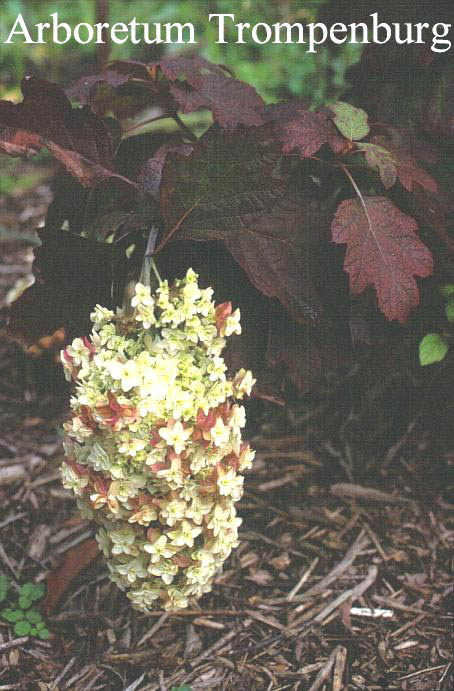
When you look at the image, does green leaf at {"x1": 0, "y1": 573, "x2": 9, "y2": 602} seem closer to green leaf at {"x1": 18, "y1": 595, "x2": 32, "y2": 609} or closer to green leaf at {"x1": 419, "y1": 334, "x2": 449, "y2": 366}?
green leaf at {"x1": 18, "y1": 595, "x2": 32, "y2": 609}

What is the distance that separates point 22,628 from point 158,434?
713mm

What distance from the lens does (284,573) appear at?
1805mm

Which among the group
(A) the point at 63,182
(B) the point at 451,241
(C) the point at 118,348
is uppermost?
(A) the point at 63,182

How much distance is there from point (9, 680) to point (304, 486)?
909 mm

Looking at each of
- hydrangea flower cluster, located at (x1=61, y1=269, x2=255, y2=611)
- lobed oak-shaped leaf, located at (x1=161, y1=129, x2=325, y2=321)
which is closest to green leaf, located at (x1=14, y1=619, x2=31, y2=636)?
hydrangea flower cluster, located at (x1=61, y1=269, x2=255, y2=611)

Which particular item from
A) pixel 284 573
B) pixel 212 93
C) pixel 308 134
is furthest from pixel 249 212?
pixel 284 573

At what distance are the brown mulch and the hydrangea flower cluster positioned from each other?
0.31 meters

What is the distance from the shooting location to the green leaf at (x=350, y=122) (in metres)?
1.38

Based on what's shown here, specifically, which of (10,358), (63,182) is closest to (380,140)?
(63,182)

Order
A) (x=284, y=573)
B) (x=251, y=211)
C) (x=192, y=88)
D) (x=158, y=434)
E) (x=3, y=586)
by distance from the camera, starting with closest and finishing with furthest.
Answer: (x=158, y=434) < (x=251, y=211) < (x=192, y=88) < (x=3, y=586) < (x=284, y=573)

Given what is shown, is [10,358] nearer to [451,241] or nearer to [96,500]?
[96,500]

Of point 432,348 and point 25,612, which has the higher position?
point 432,348

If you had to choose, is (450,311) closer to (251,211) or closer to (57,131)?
(251,211)

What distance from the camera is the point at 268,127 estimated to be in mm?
1339
